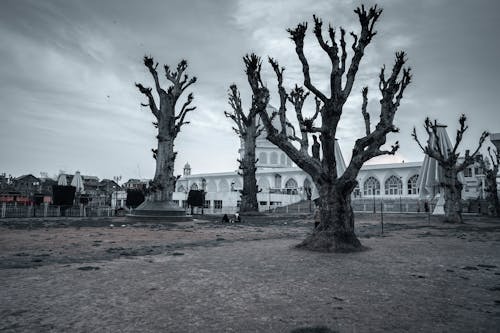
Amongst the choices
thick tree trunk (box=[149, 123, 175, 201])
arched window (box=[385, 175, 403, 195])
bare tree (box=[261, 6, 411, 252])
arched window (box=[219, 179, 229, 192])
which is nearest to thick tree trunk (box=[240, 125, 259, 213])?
thick tree trunk (box=[149, 123, 175, 201])

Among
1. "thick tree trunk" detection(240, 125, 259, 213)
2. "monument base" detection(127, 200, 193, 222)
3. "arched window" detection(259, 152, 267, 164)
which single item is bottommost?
"monument base" detection(127, 200, 193, 222)

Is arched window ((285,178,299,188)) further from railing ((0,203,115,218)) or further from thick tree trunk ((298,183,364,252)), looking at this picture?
thick tree trunk ((298,183,364,252))

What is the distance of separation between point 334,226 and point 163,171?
14.4 m

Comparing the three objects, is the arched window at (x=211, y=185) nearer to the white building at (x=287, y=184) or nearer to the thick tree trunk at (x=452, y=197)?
the white building at (x=287, y=184)

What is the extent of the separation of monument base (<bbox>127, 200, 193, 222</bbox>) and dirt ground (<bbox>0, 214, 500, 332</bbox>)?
12077mm

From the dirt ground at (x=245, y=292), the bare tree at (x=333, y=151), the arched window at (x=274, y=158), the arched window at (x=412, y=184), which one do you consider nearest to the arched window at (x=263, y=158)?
the arched window at (x=274, y=158)

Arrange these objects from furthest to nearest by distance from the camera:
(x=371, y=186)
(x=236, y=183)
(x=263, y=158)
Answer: (x=263, y=158)
(x=236, y=183)
(x=371, y=186)

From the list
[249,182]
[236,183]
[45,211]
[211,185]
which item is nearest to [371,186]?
[236,183]

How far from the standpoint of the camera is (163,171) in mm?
20500

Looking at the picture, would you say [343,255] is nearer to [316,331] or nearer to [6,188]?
[316,331]

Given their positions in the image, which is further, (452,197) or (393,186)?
(393,186)

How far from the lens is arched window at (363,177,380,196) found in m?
58.3

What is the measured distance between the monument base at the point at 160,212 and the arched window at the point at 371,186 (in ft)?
151

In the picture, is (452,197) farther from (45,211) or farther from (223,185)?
(223,185)
